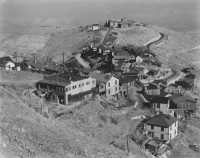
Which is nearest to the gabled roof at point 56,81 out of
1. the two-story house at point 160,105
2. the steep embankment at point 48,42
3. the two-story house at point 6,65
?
the two-story house at point 160,105

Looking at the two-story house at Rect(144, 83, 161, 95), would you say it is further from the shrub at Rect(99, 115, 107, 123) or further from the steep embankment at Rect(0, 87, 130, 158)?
the steep embankment at Rect(0, 87, 130, 158)

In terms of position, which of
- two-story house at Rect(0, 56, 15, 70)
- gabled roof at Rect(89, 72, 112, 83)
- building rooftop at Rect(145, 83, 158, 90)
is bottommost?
building rooftop at Rect(145, 83, 158, 90)

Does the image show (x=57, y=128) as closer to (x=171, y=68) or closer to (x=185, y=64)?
(x=171, y=68)

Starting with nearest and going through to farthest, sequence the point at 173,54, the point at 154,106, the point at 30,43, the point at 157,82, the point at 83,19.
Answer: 1. the point at 154,106
2. the point at 157,82
3. the point at 173,54
4. the point at 30,43
5. the point at 83,19

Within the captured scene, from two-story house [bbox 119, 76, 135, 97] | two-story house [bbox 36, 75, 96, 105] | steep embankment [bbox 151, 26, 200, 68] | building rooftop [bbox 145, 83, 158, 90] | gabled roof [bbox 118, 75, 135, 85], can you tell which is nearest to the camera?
two-story house [bbox 36, 75, 96, 105]

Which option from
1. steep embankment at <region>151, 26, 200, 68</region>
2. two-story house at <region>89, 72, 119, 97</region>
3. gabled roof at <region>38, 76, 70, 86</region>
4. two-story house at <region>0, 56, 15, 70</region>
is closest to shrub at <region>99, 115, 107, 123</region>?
gabled roof at <region>38, 76, 70, 86</region>

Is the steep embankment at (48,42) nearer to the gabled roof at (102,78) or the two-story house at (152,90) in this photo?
the gabled roof at (102,78)

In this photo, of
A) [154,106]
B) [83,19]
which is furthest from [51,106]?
[83,19]
